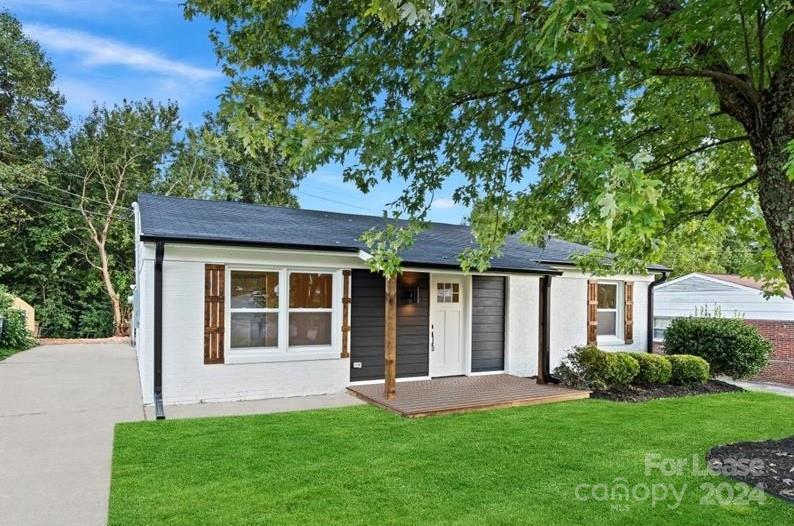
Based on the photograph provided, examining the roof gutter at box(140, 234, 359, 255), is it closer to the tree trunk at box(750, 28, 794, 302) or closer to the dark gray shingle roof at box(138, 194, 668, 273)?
the dark gray shingle roof at box(138, 194, 668, 273)

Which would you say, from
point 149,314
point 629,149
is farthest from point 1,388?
point 629,149

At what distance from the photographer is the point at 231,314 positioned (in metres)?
8.09

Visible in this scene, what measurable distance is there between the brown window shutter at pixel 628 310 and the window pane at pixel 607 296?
22cm

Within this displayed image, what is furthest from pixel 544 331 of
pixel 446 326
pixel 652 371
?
pixel 652 371

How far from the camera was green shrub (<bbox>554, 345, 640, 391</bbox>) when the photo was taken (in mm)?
9188

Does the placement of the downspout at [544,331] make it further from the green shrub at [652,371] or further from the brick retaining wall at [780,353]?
the brick retaining wall at [780,353]

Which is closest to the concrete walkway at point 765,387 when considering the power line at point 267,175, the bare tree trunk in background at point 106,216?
the power line at point 267,175

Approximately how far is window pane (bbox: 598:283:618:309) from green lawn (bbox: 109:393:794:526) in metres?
4.61

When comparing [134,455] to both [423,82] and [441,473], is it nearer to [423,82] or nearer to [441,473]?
[441,473]

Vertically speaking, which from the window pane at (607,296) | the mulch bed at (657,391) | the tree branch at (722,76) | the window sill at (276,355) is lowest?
the mulch bed at (657,391)

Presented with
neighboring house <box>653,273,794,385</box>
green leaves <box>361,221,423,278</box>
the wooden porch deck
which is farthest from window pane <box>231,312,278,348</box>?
neighboring house <box>653,273,794,385</box>

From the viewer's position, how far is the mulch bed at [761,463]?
4.52m

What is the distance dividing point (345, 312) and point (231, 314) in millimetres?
1824

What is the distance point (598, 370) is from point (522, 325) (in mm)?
1962
